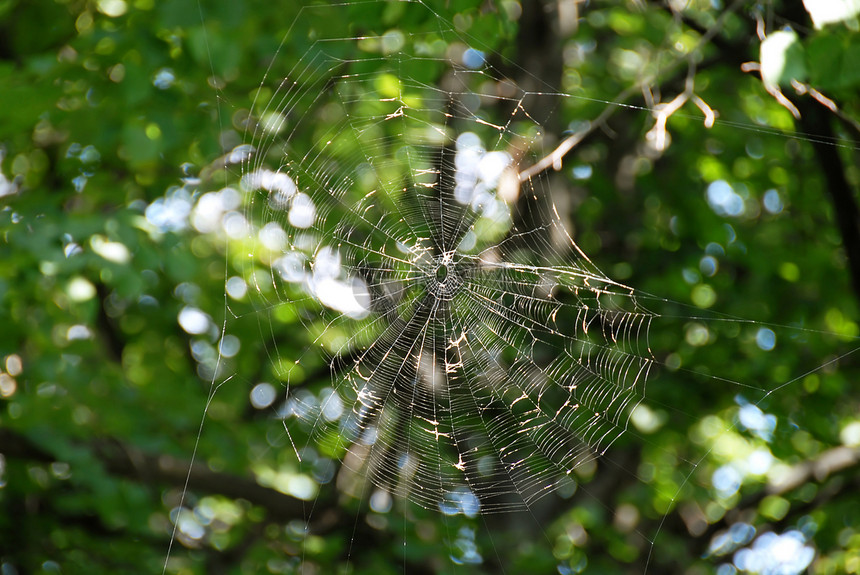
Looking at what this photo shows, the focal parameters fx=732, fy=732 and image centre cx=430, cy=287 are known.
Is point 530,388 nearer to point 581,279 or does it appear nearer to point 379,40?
point 581,279

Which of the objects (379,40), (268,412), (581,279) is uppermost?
(379,40)

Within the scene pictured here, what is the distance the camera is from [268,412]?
18.2 ft

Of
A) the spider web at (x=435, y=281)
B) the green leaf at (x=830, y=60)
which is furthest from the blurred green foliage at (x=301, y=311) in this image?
the green leaf at (x=830, y=60)

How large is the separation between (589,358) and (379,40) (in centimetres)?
208

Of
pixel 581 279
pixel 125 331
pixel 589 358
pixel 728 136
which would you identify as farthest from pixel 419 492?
pixel 728 136

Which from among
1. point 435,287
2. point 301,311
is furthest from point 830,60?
point 301,311

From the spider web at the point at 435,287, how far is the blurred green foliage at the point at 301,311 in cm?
24

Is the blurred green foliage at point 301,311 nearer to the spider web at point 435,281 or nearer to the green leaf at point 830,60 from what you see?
the spider web at point 435,281

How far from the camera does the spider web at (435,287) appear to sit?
3.73 metres

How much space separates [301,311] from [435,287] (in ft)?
2.64

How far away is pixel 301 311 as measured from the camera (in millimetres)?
4316

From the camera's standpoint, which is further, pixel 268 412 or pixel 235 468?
pixel 268 412

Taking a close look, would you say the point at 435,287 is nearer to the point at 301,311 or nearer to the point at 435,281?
the point at 435,281

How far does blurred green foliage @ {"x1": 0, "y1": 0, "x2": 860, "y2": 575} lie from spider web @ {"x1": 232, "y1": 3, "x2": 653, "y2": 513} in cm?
24
